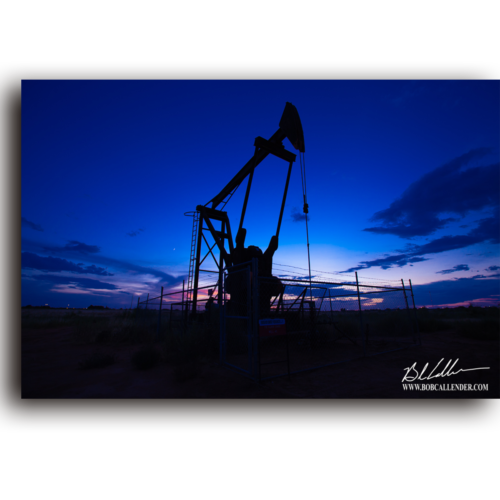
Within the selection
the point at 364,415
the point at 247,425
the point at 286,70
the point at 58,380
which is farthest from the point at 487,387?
the point at 58,380

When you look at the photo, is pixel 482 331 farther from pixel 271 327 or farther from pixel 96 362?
pixel 96 362

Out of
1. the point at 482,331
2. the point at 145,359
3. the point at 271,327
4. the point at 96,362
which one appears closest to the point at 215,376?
the point at 271,327

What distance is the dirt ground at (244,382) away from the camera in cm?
516

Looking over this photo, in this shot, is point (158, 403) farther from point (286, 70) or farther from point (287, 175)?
point (287, 175)

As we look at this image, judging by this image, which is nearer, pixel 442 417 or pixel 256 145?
pixel 442 417

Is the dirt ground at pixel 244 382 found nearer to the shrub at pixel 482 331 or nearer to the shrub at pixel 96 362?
the shrub at pixel 96 362

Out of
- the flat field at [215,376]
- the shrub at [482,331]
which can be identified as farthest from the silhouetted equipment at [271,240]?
the shrub at [482,331]

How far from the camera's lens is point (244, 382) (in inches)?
231

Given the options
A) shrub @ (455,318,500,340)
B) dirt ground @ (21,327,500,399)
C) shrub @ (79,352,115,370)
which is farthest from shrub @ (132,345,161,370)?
shrub @ (455,318,500,340)

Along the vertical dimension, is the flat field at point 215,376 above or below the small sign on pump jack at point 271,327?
Answer: below

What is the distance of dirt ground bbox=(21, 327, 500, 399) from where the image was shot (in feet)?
16.9

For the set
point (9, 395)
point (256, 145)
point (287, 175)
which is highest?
point (256, 145)

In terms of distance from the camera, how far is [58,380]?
6.33 m

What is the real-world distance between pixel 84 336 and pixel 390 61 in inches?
669
